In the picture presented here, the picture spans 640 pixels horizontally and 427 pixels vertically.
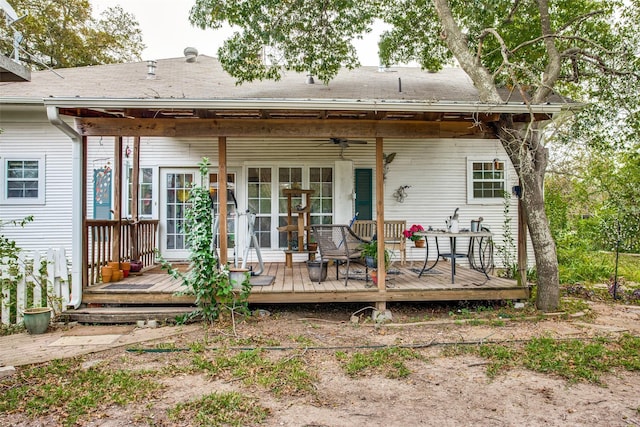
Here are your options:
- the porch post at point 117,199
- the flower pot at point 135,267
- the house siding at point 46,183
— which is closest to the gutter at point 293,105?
the porch post at point 117,199

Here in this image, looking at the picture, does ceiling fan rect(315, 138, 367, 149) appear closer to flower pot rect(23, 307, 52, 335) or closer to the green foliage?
the green foliage

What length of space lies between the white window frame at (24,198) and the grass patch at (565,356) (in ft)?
24.9

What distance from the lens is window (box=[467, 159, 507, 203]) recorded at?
26.8 feet

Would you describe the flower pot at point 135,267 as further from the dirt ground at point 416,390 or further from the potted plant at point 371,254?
the potted plant at point 371,254

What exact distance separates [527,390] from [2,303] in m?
5.43

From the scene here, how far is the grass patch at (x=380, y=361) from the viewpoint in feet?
11.0

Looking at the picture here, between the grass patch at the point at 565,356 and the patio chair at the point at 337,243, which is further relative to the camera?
the patio chair at the point at 337,243

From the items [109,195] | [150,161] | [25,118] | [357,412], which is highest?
[25,118]

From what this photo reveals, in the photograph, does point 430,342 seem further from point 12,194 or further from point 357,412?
point 12,194

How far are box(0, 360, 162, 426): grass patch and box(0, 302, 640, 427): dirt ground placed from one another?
4.3 inches

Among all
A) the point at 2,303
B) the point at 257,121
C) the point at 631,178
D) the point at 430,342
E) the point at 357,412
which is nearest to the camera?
the point at 357,412

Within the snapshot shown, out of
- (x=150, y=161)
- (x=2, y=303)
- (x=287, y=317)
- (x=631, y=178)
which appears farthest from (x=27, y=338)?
(x=631, y=178)

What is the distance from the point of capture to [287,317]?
520 cm

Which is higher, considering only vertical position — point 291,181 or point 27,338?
point 291,181
